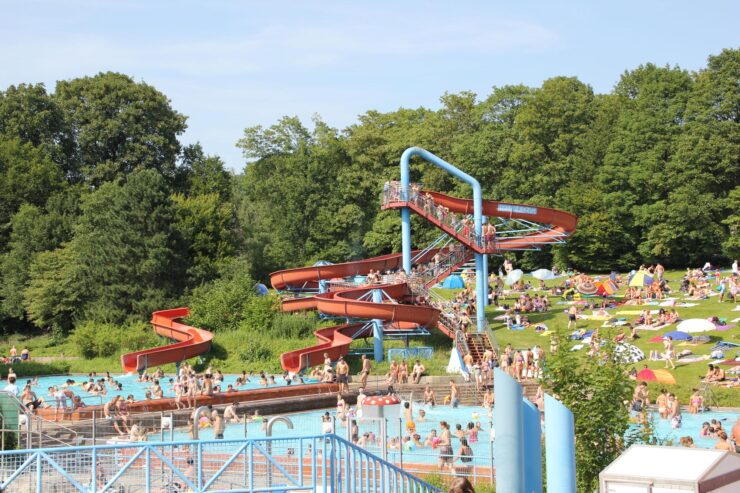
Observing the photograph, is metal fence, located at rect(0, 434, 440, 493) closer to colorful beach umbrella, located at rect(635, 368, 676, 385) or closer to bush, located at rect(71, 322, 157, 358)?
colorful beach umbrella, located at rect(635, 368, 676, 385)

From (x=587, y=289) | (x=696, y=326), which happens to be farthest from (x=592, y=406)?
(x=587, y=289)

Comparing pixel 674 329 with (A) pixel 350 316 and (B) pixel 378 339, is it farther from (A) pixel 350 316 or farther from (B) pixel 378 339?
(A) pixel 350 316

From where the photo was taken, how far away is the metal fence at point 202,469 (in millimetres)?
10719

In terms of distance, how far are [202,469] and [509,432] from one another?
12.5 ft

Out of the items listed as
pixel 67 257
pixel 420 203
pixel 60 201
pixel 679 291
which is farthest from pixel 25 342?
pixel 679 291

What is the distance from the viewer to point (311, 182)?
172 ft

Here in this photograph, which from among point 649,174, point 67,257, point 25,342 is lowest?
point 25,342

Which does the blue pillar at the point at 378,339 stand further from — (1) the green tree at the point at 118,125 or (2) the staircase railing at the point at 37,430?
(1) the green tree at the point at 118,125

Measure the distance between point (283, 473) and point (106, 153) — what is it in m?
47.1

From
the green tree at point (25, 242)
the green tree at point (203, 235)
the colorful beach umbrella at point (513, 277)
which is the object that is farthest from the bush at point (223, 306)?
the colorful beach umbrella at point (513, 277)

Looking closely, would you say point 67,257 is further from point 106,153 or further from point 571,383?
point 571,383

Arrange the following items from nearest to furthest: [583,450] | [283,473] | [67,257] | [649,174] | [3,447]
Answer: [283,473] → [583,450] → [3,447] → [67,257] → [649,174]

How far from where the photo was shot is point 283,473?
11141 millimetres

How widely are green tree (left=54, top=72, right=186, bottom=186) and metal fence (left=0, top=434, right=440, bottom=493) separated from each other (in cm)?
4283
